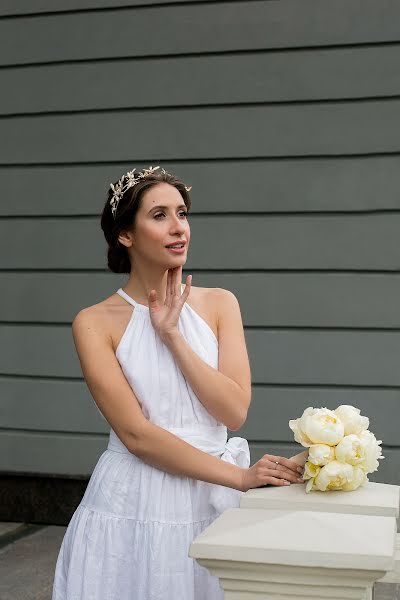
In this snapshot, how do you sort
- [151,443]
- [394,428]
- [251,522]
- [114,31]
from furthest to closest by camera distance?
[114,31]
[394,428]
[151,443]
[251,522]

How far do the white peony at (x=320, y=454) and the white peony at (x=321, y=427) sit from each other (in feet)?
0.04

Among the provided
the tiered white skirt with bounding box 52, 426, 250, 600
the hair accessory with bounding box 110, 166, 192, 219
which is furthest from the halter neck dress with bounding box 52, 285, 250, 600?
the hair accessory with bounding box 110, 166, 192, 219

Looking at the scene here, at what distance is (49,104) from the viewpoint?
501 centimetres

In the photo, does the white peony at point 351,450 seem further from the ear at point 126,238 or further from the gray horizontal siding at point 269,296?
the gray horizontal siding at point 269,296

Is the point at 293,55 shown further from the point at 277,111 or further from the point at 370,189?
the point at 370,189

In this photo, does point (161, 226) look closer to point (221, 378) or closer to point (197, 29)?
point (221, 378)

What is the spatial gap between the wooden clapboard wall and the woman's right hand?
2823 mm

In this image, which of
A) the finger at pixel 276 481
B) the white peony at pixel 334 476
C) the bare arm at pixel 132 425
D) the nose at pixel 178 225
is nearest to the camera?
the white peony at pixel 334 476

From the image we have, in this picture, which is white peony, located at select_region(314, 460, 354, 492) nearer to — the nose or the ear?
the nose

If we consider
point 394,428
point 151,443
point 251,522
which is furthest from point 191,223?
point 251,522

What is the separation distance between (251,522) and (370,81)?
3.68 m

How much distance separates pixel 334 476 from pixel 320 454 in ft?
0.23

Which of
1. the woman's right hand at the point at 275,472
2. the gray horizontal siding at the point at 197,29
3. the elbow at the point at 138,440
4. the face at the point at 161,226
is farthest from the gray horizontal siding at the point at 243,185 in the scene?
the woman's right hand at the point at 275,472

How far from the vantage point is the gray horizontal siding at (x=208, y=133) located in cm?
455
